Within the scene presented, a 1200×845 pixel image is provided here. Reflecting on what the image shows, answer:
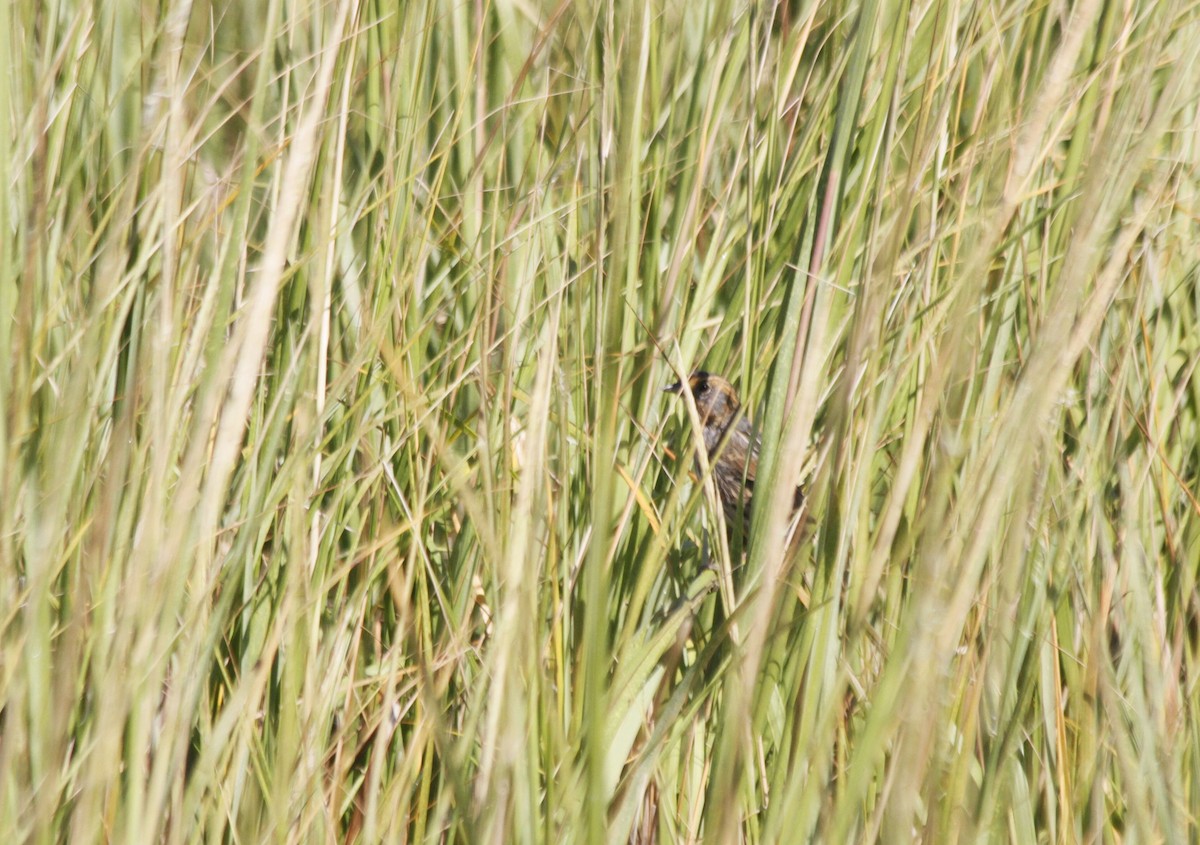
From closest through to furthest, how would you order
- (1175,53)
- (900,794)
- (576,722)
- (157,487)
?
(900,794) → (157,487) → (576,722) → (1175,53)

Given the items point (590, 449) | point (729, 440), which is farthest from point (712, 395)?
point (590, 449)

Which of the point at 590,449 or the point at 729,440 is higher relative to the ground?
the point at 590,449

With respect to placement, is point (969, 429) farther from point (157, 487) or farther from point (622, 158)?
point (157, 487)

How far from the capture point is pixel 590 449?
1694mm

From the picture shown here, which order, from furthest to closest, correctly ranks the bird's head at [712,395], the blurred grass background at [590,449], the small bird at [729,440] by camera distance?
the small bird at [729,440]
the bird's head at [712,395]
the blurred grass background at [590,449]

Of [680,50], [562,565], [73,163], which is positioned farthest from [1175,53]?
[73,163]

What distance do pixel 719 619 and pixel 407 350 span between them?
2.02 ft

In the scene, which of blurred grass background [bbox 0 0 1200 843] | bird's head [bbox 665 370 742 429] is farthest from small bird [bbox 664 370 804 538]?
blurred grass background [bbox 0 0 1200 843]

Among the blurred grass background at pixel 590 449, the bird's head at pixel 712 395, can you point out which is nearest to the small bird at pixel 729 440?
the bird's head at pixel 712 395

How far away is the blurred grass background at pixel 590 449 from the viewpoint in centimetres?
114

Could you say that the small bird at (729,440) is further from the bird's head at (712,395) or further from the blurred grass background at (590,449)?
the blurred grass background at (590,449)

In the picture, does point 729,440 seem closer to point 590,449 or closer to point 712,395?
point 712,395

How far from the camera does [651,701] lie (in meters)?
1.73

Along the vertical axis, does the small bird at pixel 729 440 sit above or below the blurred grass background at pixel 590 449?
below
